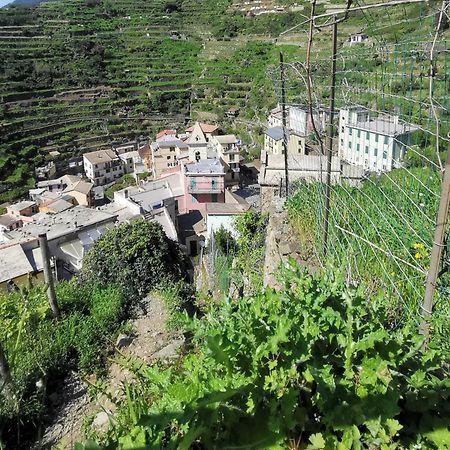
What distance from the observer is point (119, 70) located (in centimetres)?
3453

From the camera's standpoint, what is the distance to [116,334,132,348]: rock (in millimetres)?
4515

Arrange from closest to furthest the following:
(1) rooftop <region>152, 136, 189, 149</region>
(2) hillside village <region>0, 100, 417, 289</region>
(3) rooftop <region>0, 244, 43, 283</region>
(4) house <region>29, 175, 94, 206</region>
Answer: (2) hillside village <region>0, 100, 417, 289</region> → (3) rooftop <region>0, 244, 43, 283</region> → (4) house <region>29, 175, 94, 206</region> → (1) rooftop <region>152, 136, 189, 149</region>

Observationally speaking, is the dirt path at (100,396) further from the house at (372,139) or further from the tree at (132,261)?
the house at (372,139)

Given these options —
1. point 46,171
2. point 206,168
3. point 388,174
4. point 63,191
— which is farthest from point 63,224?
point 46,171

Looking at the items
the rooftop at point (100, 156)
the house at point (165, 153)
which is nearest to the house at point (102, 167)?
the rooftop at point (100, 156)

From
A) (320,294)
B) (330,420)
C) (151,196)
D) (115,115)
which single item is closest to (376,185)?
(320,294)

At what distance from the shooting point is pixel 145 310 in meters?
5.26

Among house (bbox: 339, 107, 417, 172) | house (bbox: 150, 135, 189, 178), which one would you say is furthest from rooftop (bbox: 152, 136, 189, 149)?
house (bbox: 339, 107, 417, 172)

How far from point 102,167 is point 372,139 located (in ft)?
76.2

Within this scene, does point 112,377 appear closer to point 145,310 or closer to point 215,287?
point 145,310

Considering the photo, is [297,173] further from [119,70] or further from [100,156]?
[119,70]

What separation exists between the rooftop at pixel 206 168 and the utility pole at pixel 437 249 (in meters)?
14.7

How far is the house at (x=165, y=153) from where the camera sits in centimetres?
2305

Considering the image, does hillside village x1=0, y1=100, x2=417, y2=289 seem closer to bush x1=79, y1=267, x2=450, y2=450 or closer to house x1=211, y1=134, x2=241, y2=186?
house x1=211, y1=134, x2=241, y2=186
